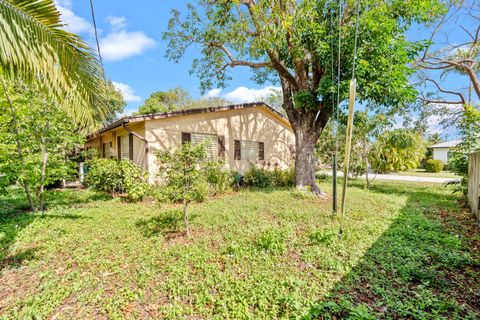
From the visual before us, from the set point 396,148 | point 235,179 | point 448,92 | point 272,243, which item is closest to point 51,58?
point 272,243

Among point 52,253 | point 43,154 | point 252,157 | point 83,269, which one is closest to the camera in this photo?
point 83,269

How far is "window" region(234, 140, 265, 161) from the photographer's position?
11914 millimetres

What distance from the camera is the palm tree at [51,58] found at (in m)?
2.67

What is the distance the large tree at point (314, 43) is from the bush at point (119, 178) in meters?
5.95

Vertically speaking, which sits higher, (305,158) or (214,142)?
(214,142)

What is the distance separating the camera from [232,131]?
38.2ft

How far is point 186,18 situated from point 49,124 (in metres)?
6.62

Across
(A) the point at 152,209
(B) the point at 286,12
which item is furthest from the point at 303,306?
(B) the point at 286,12

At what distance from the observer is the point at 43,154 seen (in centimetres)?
604

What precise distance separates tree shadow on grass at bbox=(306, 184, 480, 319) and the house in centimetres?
639

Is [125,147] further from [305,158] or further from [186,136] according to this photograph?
[305,158]

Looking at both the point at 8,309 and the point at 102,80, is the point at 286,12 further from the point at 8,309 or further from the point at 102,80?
the point at 8,309

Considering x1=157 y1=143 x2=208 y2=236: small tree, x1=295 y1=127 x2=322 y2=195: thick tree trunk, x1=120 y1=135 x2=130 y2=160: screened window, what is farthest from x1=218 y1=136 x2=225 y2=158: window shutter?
x1=157 y1=143 x2=208 y2=236: small tree

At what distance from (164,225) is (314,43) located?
7096 millimetres
